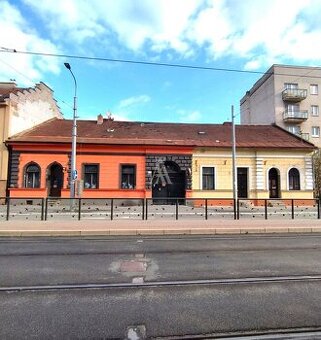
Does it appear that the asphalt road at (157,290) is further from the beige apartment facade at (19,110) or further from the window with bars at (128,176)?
the beige apartment facade at (19,110)

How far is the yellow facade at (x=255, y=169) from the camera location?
1086 inches

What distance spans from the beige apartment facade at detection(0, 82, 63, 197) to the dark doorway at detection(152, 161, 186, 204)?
38.0ft

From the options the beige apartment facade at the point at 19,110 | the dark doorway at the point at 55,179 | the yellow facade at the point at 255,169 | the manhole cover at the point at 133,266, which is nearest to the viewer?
the manhole cover at the point at 133,266

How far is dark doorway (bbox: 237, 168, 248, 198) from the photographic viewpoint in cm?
2820

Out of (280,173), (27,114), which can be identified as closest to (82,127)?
(27,114)

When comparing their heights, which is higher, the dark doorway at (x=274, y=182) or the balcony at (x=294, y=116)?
the balcony at (x=294, y=116)

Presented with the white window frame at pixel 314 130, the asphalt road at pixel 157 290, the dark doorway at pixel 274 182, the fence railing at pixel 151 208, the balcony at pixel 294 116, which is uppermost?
the balcony at pixel 294 116

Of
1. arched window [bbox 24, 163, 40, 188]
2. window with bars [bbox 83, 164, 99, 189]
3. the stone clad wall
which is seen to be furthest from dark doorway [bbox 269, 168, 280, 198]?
arched window [bbox 24, 163, 40, 188]

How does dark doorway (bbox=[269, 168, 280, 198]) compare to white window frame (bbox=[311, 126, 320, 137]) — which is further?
white window frame (bbox=[311, 126, 320, 137])

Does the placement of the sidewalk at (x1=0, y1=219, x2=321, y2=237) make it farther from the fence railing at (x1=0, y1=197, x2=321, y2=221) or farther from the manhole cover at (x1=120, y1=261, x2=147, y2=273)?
the manhole cover at (x1=120, y1=261, x2=147, y2=273)

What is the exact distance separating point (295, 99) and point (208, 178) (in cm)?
2531

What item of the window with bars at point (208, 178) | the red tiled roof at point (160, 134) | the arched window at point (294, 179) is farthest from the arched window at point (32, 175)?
the arched window at point (294, 179)

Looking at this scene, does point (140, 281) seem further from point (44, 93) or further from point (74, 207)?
point (44, 93)

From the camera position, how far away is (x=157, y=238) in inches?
463
